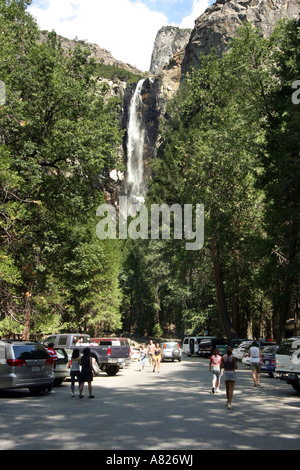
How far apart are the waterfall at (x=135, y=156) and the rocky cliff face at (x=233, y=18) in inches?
799

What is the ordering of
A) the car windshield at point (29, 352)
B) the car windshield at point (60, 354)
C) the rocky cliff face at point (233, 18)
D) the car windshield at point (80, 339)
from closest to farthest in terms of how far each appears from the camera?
the car windshield at point (29, 352) < the car windshield at point (60, 354) < the car windshield at point (80, 339) < the rocky cliff face at point (233, 18)

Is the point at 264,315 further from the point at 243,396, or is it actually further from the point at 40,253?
the point at 243,396

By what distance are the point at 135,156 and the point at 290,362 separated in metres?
89.6

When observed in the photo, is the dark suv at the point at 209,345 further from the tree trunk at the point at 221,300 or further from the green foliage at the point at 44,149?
the green foliage at the point at 44,149

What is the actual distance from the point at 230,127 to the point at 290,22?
7.76m

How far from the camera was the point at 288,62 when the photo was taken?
71.1ft

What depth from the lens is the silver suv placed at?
1253 centimetres

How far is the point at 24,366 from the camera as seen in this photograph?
12836mm

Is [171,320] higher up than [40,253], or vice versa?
[40,253]

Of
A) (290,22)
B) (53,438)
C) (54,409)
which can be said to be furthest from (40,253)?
(290,22)

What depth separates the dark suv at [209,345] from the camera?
33188 millimetres

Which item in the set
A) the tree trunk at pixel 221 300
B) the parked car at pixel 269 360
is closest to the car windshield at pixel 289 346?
the parked car at pixel 269 360

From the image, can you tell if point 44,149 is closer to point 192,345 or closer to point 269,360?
point 269,360

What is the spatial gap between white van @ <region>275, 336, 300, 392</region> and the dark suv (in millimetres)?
17191
